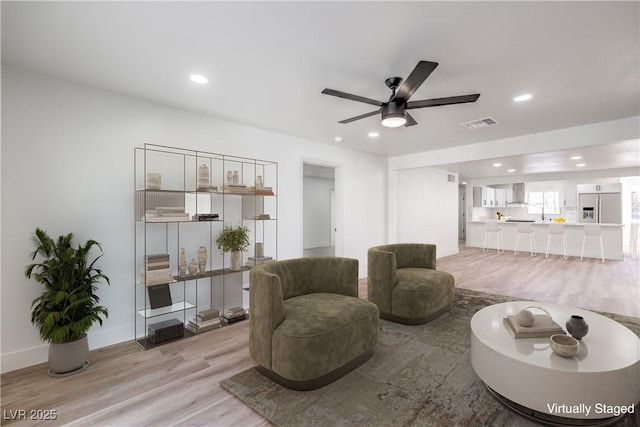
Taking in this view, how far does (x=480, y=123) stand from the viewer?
4.07 meters

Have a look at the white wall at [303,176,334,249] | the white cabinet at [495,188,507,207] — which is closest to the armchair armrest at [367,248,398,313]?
the white wall at [303,176,334,249]

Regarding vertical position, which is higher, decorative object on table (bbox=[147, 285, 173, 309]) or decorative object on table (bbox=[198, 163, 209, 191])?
decorative object on table (bbox=[198, 163, 209, 191])

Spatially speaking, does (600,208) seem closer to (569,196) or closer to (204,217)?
(569,196)

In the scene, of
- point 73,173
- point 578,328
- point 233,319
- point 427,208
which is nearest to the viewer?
point 578,328

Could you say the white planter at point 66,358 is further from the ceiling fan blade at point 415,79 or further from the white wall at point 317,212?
the white wall at point 317,212

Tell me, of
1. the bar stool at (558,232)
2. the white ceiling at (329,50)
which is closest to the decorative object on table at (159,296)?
the white ceiling at (329,50)

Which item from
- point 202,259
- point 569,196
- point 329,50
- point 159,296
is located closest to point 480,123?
point 329,50

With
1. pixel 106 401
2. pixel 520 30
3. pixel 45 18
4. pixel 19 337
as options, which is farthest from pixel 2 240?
pixel 520 30

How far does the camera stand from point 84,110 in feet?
9.47

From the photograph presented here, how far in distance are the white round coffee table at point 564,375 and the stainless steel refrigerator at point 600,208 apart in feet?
31.5

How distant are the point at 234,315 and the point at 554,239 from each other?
32.0 ft

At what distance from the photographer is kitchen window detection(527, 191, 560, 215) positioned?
34.5 feet

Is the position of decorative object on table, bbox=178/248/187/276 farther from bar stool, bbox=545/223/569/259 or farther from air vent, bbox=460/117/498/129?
bar stool, bbox=545/223/569/259

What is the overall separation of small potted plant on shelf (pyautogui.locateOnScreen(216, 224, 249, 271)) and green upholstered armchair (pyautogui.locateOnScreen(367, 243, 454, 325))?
1.64m
